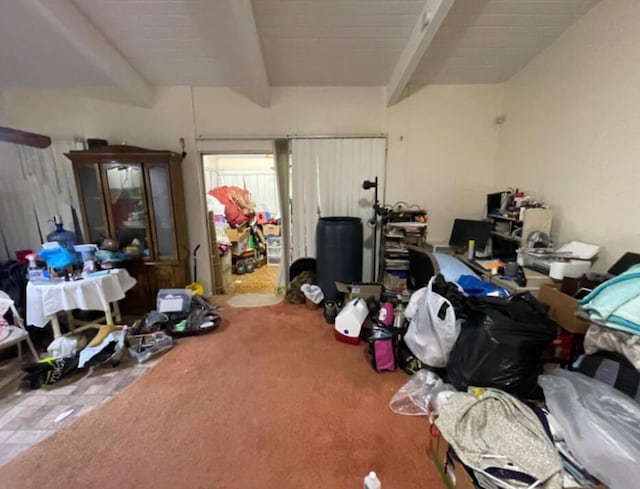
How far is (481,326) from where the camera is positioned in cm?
149

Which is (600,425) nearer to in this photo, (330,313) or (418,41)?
(330,313)

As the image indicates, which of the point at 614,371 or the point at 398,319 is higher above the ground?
the point at 614,371

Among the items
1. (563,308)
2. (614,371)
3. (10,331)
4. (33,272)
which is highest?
(33,272)

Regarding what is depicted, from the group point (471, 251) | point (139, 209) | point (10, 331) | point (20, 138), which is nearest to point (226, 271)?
point (139, 209)

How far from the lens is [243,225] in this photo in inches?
179

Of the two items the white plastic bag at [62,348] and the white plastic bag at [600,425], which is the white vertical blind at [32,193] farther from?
the white plastic bag at [600,425]

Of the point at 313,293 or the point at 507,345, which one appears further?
the point at 313,293

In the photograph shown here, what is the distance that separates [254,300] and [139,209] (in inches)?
63.2

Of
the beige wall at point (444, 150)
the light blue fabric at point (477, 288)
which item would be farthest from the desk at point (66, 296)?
the beige wall at point (444, 150)

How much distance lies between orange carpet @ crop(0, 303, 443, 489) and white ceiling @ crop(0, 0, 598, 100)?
8.11ft

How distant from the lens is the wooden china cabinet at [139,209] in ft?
9.03

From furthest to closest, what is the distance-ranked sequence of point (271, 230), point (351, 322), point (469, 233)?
point (271, 230), point (469, 233), point (351, 322)

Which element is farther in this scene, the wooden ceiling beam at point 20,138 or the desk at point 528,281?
the wooden ceiling beam at point 20,138

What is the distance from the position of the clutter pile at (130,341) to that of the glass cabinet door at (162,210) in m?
0.55
